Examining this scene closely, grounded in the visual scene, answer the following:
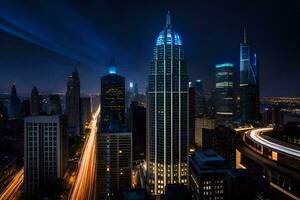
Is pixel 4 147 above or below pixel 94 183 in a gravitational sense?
above

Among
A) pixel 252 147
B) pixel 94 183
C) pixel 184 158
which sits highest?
pixel 252 147

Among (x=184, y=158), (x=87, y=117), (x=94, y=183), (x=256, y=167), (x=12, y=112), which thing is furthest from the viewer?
(x=87, y=117)

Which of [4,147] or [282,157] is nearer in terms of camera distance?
[282,157]

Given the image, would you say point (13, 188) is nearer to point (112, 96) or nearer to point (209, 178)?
point (209, 178)

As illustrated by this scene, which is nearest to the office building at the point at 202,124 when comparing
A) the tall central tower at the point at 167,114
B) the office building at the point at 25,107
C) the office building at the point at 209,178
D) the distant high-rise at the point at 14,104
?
the tall central tower at the point at 167,114

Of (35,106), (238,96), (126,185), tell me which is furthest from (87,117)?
(126,185)

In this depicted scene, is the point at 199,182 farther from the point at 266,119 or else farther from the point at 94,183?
the point at 266,119

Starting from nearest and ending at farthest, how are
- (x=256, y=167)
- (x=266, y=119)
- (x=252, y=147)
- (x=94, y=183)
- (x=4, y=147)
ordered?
(x=256, y=167) < (x=252, y=147) < (x=94, y=183) < (x=4, y=147) < (x=266, y=119)
